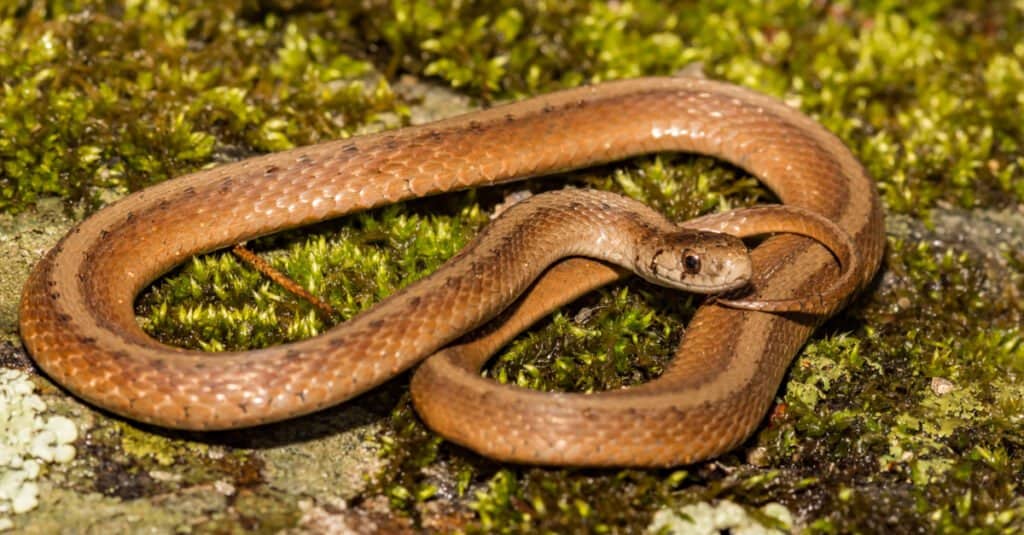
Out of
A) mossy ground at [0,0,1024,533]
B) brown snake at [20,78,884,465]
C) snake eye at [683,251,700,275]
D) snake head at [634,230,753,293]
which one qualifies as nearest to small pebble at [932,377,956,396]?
mossy ground at [0,0,1024,533]

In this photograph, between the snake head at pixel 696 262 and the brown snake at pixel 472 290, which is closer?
the brown snake at pixel 472 290

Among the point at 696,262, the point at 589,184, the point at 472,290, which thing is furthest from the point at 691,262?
the point at 589,184

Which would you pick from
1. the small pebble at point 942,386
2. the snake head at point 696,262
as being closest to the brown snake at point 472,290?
the snake head at point 696,262

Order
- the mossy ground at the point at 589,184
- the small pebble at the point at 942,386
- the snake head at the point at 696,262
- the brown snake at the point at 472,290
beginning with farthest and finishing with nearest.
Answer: the small pebble at the point at 942,386
the snake head at the point at 696,262
the mossy ground at the point at 589,184
the brown snake at the point at 472,290

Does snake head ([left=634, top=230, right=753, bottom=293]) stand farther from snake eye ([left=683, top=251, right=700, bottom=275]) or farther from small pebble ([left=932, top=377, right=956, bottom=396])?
small pebble ([left=932, top=377, right=956, bottom=396])

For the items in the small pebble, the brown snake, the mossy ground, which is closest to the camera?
the brown snake

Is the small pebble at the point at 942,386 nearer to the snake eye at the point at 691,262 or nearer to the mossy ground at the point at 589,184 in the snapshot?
the mossy ground at the point at 589,184

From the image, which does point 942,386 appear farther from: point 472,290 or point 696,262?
point 472,290

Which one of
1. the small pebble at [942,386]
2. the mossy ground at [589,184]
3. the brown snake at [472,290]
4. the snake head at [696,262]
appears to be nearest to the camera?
the brown snake at [472,290]
